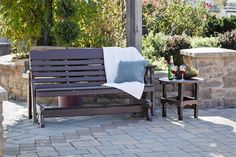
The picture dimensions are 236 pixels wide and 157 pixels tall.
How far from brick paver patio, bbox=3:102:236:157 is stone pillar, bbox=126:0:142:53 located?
1142 millimetres

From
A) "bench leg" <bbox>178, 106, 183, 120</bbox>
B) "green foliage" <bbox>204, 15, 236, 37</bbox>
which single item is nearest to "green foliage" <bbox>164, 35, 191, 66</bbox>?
"bench leg" <bbox>178, 106, 183, 120</bbox>

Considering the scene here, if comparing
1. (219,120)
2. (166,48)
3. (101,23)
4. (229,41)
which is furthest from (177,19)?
(219,120)

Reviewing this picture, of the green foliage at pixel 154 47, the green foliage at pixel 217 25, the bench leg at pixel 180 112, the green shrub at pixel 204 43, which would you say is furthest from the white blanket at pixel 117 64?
the green foliage at pixel 217 25

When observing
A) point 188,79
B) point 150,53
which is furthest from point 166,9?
point 188,79

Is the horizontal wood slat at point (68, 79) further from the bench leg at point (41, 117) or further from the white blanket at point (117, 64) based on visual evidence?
the bench leg at point (41, 117)

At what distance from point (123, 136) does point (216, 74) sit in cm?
212

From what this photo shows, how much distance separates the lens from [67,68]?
20.0 ft

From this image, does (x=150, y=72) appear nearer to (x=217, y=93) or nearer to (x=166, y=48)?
(x=217, y=93)

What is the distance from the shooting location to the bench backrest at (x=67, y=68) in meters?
5.98

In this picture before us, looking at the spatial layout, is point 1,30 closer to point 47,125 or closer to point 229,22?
point 47,125

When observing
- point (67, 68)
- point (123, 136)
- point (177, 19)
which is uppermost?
point (177, 19)

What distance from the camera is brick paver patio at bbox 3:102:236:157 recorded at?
183 inches

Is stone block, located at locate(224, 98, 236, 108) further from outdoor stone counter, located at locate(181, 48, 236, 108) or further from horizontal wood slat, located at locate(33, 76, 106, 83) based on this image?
horizontal wood slat, located at locate(33, 76, 106, 83)

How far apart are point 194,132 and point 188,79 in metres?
0.87
